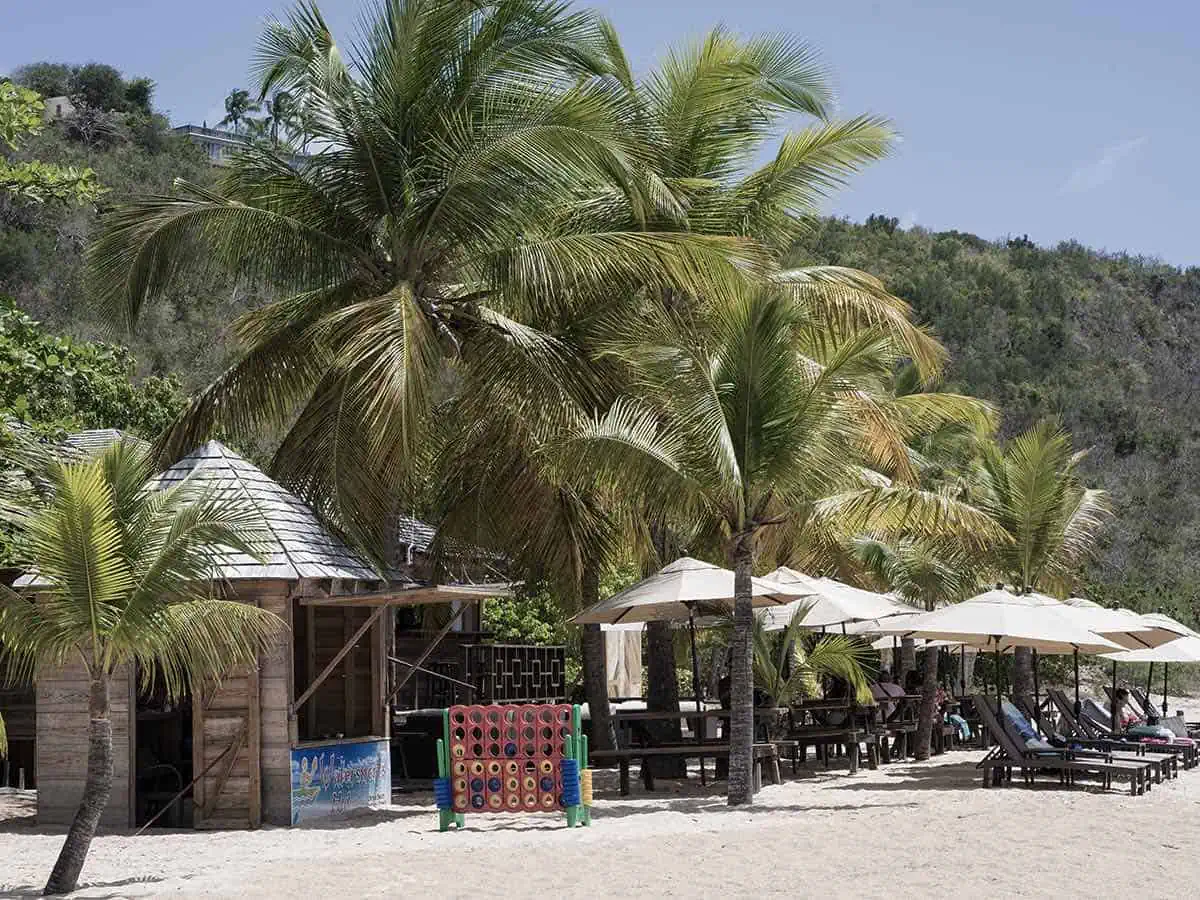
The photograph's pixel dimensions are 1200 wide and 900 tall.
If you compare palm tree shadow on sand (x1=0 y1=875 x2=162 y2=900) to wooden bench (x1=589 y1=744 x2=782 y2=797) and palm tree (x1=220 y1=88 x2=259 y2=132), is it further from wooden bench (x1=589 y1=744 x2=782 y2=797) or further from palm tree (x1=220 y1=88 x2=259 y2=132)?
palm tree (x1=220 y1=88 x2=259 y2=132)

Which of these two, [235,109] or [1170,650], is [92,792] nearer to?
[1170,650]

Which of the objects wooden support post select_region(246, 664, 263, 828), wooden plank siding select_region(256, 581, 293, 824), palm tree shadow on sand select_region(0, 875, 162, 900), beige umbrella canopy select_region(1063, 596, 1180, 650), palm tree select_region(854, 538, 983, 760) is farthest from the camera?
palm tree select_region(854, 538, 983, 760)

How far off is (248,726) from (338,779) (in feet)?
4.00

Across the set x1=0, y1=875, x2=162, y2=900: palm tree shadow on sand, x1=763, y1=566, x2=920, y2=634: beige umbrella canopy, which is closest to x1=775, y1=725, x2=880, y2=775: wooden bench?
x1=763, y1=566, x2=920, y2=634: beige umbrella canopy

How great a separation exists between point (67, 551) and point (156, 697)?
6.28 meters

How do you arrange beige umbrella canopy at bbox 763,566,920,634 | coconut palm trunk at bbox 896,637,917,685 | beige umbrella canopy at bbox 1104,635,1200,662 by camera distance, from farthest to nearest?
1. coconut palm trunk at bbox 896,637,917,685
2. beige umbrella canopy at bbox 1104,635,1200,662
3. beige umbrella canopy at bbox 763,566,920,634

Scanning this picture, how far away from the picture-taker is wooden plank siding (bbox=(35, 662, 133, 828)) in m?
13.5

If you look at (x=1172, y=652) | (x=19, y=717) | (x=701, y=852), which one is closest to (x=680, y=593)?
(x=701, y=852)

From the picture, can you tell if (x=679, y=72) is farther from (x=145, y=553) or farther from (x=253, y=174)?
(x=145, y=553)

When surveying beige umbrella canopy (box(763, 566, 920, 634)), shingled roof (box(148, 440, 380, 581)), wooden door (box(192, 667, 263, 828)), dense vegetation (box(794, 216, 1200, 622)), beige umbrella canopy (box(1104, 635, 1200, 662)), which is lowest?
wooden door (box(192, 667, 263, 828))

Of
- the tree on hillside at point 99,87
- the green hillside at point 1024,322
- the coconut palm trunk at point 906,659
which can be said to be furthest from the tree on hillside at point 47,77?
the coconut palm trunk at point 906,659

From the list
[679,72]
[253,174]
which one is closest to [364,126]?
[253,174]

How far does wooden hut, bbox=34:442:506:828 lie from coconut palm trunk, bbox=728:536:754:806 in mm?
2352

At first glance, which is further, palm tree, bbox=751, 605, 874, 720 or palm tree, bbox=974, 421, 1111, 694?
Answer: palm tree, bbox=974, 421, 1111, 694
